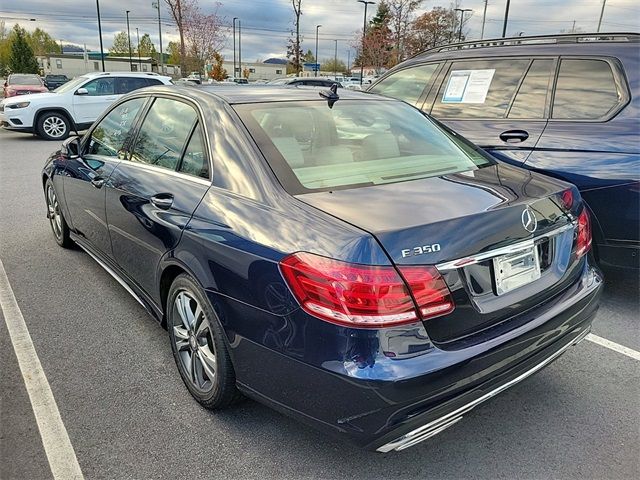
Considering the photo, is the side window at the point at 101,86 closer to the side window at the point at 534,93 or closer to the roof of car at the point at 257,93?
the roof of car at the point at 257,93

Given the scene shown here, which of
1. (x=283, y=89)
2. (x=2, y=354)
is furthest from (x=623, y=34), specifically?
(x=2, y=354)

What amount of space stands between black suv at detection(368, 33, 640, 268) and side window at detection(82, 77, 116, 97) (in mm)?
11004

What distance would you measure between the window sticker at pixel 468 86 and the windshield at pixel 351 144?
1526 millimetres

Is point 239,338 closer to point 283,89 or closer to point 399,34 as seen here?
point 283,89

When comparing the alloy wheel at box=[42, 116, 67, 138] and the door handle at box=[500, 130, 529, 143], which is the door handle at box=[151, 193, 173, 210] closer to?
the door handle at box=[500, 130, 529, 143]

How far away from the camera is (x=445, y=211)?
1.93 meters

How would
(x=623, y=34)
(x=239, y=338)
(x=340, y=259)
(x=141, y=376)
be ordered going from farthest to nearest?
(x=623, y=34), (x=141, y=376), (x=239, y=338), (x=340, y=259)

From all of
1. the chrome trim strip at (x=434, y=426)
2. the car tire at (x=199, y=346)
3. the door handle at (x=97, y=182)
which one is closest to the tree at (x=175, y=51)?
the door handle at (x=97, y=182)

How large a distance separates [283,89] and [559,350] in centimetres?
215

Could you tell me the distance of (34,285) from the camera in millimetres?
4012

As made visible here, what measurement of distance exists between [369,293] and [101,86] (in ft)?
44.7

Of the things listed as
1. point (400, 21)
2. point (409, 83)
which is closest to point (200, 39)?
point (400, 21)

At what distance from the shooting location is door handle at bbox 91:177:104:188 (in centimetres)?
343

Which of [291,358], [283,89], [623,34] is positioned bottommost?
[291,358]
